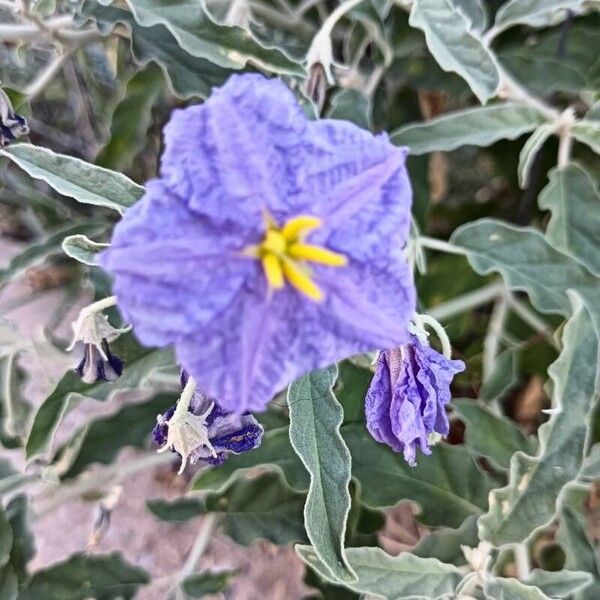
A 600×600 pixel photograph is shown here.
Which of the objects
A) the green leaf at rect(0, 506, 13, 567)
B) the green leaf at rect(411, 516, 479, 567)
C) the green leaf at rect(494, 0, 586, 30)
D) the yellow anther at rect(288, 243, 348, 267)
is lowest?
the green leaf at rect(0, 506, 13, 567)

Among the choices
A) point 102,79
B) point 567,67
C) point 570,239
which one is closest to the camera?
point 570,239

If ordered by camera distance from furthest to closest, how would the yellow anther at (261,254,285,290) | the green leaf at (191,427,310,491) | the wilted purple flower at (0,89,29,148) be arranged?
the green leaf at (191,427,310,491) < the wilted purple flower at (0,89,29,148) < the yellow anther at (261,254,285,290)

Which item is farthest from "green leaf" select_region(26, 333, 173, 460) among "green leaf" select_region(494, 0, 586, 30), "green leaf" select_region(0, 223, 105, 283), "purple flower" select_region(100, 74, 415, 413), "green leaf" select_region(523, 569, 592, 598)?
"green leaf" select_region(494, 0, 586, 30)

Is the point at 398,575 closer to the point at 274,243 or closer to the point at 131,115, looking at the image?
A: the point at 274,243

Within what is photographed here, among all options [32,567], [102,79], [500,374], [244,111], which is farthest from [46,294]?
[244,111]

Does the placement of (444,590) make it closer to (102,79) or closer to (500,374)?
(500,374)

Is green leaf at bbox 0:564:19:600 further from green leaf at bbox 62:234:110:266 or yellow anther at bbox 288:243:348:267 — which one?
yellow anther at bbox 288:243:348:267

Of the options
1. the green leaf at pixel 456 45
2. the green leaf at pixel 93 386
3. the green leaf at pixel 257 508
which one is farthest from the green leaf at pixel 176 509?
the green leaf at pixel 456 45
